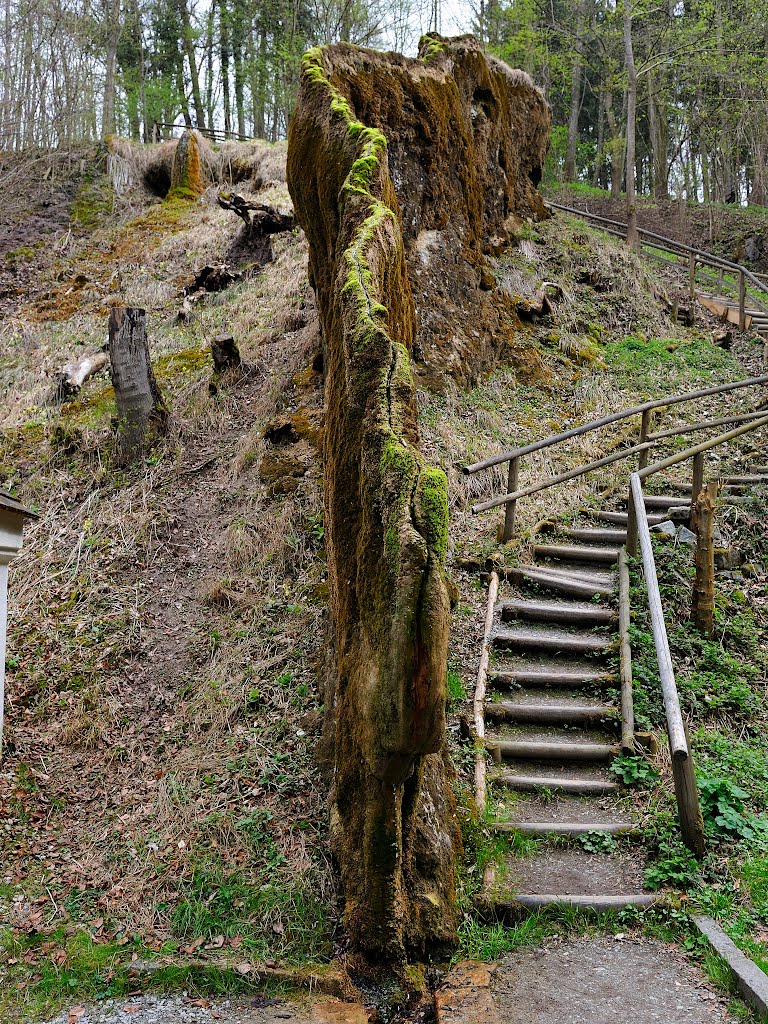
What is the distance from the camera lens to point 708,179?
1266 inches

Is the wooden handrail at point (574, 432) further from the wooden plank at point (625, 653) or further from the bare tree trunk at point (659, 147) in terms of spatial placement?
the bare tree trunk at point (659, 147)

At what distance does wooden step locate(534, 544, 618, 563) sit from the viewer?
959 cm

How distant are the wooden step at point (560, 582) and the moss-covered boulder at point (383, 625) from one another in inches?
116

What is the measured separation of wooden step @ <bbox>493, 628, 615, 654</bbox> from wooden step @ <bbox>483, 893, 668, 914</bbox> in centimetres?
278

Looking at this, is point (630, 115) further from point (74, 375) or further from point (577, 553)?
point (577, 553)

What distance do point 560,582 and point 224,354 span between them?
20.2 ft

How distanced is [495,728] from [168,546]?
14.6 ft

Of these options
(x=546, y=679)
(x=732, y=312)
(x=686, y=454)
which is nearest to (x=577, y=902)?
(x=546, y=679)

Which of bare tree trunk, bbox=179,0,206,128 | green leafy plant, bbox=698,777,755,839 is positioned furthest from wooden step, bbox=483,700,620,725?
bare tree trunk, bbox=179,0,206,128

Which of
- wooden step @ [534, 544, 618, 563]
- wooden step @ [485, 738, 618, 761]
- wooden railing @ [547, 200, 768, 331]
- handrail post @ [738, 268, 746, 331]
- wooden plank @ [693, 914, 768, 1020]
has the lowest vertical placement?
wooden plank @ [693, 914, 768, 1020]

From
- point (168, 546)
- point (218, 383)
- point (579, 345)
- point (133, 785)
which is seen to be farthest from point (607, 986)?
point (579, 345)

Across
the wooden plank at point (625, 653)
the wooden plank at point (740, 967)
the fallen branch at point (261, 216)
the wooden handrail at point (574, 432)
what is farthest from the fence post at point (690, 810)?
the fallen branch at point (261, 216)

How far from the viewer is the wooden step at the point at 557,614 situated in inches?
338

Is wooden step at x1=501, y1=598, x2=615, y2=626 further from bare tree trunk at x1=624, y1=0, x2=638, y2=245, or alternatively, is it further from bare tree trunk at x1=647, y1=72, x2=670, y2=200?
bare tree trunk at x1=647, y1=72, x2=670, y2=200
